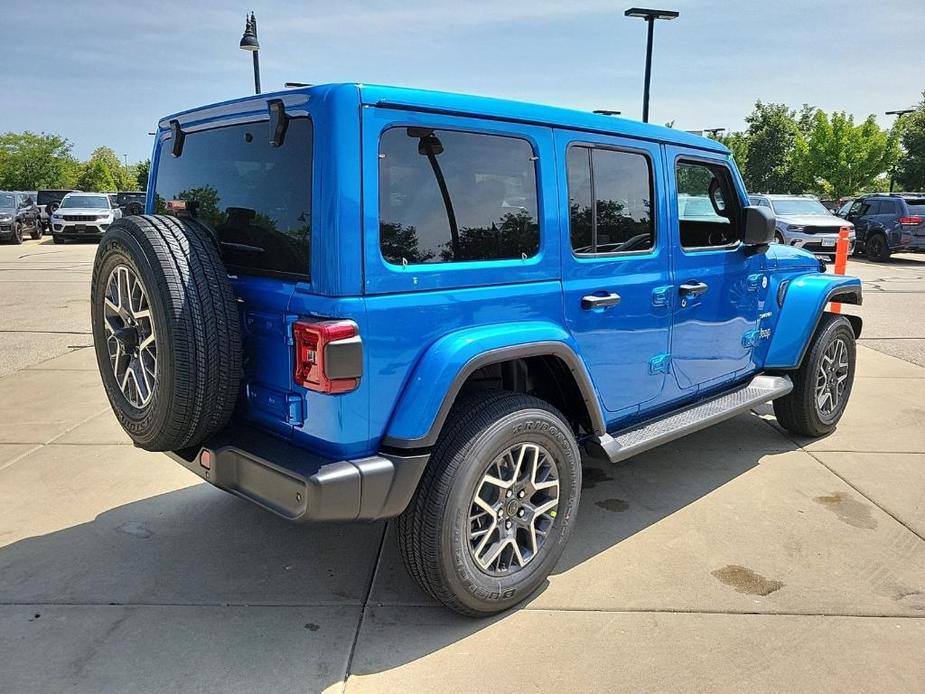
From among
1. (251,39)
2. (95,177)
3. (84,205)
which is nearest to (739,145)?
(84,205)

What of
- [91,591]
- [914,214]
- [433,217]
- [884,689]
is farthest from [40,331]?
[914,214]

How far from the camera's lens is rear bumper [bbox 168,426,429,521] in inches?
93.4

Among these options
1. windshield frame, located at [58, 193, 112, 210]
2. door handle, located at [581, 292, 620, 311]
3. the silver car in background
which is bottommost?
door handle, located at [581, 292, 620, 311]

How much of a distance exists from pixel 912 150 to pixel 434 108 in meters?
39.5

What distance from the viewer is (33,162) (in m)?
65.3

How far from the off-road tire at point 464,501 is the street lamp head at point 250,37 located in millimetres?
9917

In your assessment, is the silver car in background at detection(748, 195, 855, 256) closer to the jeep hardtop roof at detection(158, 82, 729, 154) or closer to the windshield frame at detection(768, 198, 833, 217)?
the windshield frame at detection(768, 198, 833, 217)

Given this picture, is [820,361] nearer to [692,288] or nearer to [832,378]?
[832,378]

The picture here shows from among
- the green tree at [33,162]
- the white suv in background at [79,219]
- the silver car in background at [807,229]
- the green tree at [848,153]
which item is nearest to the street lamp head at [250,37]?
the silver car in background at [807,229]

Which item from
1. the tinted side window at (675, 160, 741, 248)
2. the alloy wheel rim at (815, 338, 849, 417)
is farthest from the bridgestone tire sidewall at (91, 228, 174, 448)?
the alloy wheel rim at (815, 338, 849, 417)

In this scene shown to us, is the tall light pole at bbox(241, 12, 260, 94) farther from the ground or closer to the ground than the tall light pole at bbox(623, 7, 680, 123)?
closer to the ground

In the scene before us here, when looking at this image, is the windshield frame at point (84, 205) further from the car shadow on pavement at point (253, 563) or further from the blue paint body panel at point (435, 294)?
the blue paint body panel at point (435, 294)

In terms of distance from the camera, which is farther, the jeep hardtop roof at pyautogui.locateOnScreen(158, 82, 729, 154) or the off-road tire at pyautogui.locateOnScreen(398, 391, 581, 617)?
the off-road tire at pyautogui.locateOnScreen(398, 391, 581, 617)

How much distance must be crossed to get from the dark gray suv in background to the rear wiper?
1935 cm
